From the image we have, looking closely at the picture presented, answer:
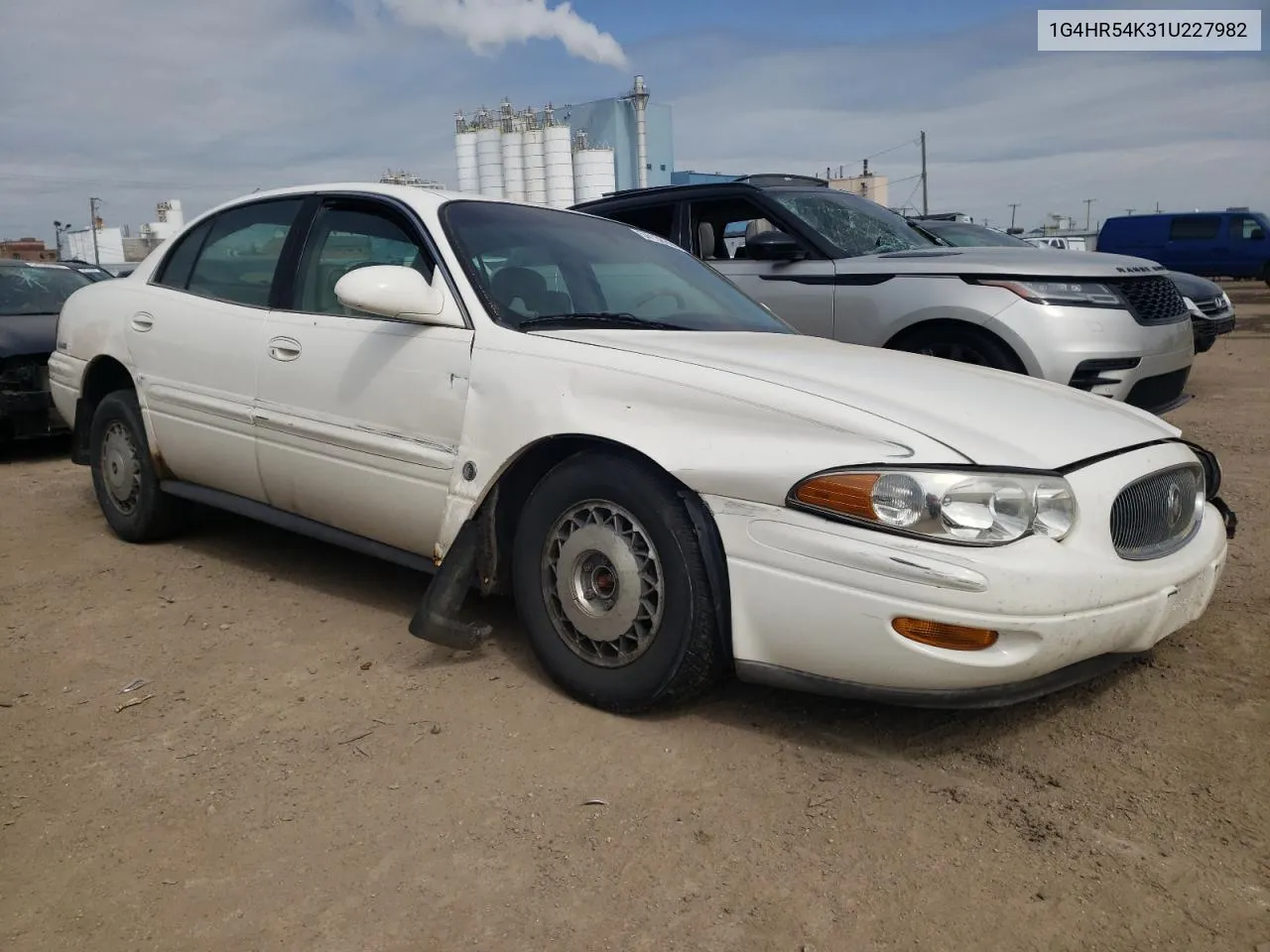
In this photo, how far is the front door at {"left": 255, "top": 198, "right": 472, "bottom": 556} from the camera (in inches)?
132

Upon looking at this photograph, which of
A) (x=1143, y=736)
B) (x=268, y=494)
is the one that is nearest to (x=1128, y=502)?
(x=1143, y=736)

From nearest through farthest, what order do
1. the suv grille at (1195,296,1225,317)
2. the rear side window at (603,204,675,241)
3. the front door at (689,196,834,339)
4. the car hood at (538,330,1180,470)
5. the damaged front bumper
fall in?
the car hood at (538,330,1180,470) → the front door at (689,196,834,339) → the rear side window at (603,204,675,241) → the damaged front bumper → the suv grille at (1195,296,1225,317)

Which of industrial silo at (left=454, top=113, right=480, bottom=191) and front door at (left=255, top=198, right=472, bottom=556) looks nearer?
front door at (left=255, top=198, right=472, bottom=556)

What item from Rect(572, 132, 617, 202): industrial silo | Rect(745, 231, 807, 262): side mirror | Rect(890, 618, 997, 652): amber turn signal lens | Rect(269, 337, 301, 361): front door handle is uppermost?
Rect(572, 132, 617, 202): industrial silo

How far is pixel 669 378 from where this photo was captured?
2.88 meters

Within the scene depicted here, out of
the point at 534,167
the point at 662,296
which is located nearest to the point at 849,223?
the point at 662,296

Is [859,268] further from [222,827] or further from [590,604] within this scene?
[222,827]

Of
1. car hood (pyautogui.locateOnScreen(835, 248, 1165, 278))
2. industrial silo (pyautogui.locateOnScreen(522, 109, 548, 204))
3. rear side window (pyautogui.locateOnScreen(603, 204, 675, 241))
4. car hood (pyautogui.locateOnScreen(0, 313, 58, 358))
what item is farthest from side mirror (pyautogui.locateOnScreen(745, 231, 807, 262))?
industrial silo (pyautogui.locateOnScreen(522, 109, 548, 204))

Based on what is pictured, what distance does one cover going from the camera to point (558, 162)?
41.8 metres

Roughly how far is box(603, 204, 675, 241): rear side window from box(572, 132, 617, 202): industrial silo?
1433 inches

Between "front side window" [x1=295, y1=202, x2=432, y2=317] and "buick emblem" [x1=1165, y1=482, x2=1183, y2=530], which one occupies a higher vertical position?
"front side window" [x1=295, y1=202, x2=432, y2=317]

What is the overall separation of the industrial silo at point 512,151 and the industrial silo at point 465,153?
48.6 inches

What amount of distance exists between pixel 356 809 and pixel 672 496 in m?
1.12

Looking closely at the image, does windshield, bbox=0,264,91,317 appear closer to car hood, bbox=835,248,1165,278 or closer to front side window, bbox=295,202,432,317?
front side window, bbox=295,202,432,317
